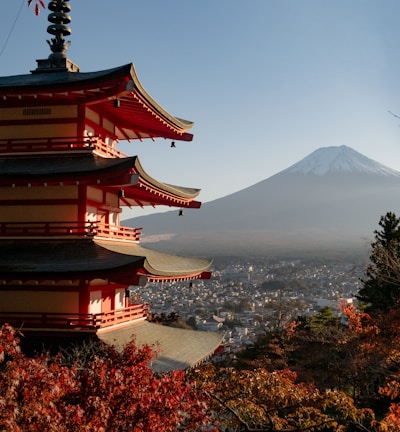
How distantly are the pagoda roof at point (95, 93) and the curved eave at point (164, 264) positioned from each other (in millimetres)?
3333

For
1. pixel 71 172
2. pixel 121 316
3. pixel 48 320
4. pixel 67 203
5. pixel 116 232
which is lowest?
pixel 121 316

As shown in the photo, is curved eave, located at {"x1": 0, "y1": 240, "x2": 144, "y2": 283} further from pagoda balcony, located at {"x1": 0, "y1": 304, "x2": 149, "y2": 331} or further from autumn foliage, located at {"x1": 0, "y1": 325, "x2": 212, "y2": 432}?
autumn foliage, located at {"x1": 0, "y1": 325, "x2": 212, "y2": 432}

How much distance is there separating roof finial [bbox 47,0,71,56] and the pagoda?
4.05 ft

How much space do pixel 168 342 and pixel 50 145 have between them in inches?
219

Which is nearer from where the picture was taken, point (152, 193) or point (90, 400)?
point (90, 400)

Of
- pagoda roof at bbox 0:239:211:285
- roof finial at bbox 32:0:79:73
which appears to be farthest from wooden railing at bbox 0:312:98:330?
roof finial at bbox 32:0:79:73

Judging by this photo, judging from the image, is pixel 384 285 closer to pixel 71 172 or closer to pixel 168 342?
pixel 168 342

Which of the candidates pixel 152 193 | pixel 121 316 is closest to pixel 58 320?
pixel 121 316

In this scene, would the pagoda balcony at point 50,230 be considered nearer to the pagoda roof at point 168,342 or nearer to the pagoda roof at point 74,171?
the pagoda roof at point 74,171

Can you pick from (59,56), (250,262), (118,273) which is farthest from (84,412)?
(250,262)

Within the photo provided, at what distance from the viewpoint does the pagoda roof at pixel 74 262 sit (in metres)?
10.4

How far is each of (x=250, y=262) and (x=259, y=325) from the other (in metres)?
124

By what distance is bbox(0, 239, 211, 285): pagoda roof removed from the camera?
1045cm

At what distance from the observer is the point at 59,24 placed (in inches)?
568
